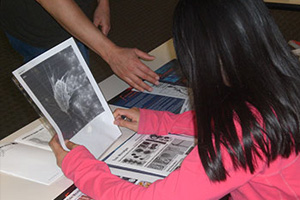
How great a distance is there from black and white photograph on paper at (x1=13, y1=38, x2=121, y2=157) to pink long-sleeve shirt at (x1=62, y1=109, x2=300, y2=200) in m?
0.08

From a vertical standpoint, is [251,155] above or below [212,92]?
below

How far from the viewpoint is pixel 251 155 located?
2.69 feet

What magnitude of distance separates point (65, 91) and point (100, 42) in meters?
0.32

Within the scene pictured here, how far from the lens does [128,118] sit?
50.3 inches

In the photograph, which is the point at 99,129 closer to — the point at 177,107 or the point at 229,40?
the point at 177,107

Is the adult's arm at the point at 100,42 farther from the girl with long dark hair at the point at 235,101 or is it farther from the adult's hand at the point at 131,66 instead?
the girl with long dark hair at the point at 235,101

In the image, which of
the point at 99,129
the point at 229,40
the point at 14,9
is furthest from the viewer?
the point at 14,9

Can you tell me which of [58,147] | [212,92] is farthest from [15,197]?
[212,92]

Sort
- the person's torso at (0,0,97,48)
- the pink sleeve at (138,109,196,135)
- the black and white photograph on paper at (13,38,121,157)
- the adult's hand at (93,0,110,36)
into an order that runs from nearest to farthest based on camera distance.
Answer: the black and white photograph on paper at (13,38,121,157), the pink sleeve at (138,109,196,135), the person's torso at (0,0,97,48), the adult's hand at (93,0,110,36)

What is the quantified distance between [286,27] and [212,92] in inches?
121

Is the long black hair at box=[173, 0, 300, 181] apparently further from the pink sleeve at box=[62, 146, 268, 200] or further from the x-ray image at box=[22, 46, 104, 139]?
the x-ray image at box=[22, 46, 104, 139]

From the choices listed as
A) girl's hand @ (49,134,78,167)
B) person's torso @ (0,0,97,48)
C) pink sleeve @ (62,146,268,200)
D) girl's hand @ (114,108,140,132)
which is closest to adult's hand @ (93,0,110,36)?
person's torso @ (0,0,97,48)

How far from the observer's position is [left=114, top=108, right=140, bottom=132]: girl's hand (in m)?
1.24

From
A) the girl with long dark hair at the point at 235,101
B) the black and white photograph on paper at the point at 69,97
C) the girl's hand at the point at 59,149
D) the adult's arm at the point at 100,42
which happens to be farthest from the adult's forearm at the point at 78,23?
the girl with long dark hair at the point at 235,101
